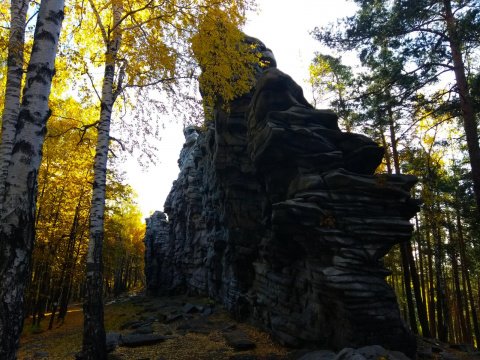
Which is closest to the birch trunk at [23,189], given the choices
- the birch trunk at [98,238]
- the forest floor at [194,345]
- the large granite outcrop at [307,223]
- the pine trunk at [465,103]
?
the birch trunk at [98,238]

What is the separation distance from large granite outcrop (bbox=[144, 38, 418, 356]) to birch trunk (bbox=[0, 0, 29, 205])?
24.8ft

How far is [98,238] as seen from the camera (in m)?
8.03

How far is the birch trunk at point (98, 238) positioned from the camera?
24.4 feet

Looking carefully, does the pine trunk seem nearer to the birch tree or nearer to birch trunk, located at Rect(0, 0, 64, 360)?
the birch tree

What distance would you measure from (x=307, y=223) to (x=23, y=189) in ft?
25.2

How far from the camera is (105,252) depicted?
24016 mm

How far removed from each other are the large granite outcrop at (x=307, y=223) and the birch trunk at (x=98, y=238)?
582 cm

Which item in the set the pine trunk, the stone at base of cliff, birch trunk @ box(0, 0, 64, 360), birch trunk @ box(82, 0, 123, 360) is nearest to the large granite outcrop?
the pine trunk

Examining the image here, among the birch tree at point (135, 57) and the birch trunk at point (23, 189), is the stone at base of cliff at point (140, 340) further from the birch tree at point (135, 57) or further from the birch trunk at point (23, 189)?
the birch trunk at point (23, 189)

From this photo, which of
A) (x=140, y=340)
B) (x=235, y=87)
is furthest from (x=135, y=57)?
→ (x=140, y=340)

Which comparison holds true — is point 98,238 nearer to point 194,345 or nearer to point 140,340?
point 140,340

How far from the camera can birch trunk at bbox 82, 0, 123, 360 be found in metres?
7.43

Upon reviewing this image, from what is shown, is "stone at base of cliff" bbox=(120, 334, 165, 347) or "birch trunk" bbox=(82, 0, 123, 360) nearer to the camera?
"birch trunk" bbox=(82, 0, 123, 360)

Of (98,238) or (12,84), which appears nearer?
(12,84)
